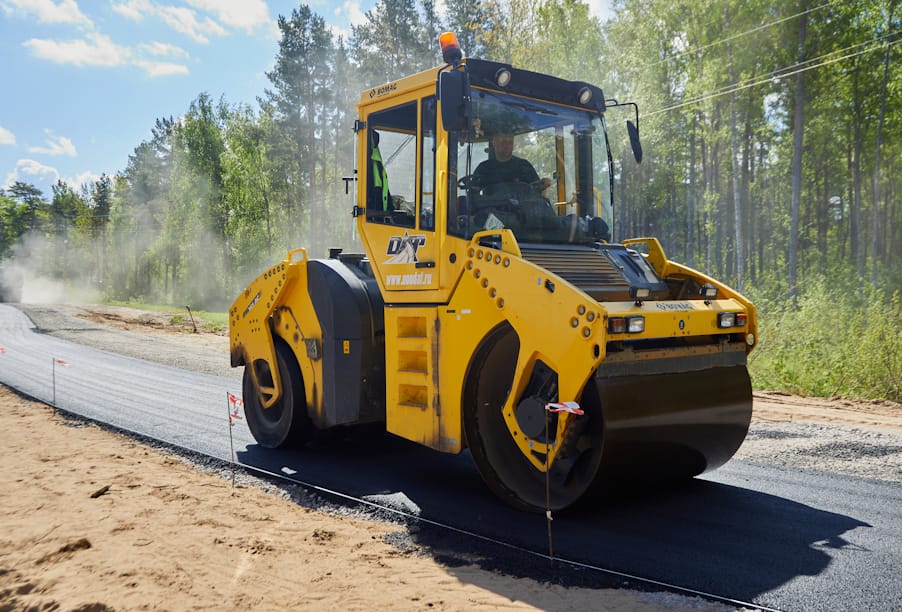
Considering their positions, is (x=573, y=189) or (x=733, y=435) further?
(x=573, y=189)

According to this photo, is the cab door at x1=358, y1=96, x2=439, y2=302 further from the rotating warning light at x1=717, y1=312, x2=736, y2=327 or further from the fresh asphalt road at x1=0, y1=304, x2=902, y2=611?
the rotating warning light at x1=717, y1=312, x2=736, y2=327

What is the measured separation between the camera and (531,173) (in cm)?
550

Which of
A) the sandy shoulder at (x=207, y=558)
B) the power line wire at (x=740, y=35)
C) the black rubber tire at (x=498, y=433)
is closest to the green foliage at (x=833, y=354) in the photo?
the black rubber tire at (x=498, y=433)

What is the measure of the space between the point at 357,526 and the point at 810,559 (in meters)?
2.74

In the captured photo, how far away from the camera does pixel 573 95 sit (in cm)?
578

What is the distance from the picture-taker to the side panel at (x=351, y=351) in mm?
6031

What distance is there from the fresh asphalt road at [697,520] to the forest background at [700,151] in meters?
5.75

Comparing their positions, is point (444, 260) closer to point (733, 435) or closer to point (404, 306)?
point (404, 306)

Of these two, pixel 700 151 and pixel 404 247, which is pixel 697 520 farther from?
pixel 700 151

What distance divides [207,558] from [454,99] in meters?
3.26

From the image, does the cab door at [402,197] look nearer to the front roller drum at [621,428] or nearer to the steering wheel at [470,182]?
the steering wheel at [470,182]

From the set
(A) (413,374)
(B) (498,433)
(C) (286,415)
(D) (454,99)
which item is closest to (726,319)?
(B) (498,433)

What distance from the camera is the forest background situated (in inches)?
797

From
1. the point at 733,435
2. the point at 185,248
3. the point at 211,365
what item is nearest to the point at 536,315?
the point at 733,435
